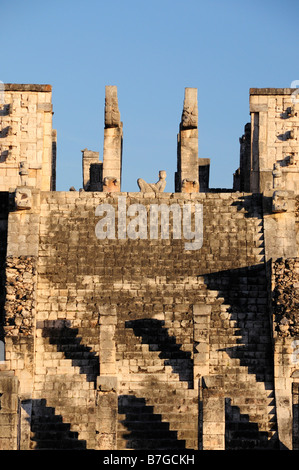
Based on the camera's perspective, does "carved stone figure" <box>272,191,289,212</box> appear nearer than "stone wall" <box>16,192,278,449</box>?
No

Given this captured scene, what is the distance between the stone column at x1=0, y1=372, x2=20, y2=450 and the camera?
1089 inches

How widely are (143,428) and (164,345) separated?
8.68ft

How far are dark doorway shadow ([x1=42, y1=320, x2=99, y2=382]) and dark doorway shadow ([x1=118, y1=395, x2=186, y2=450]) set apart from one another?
1.08 metres

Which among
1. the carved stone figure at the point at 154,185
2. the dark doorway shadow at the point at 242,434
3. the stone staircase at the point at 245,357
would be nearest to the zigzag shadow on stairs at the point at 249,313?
the stone staircase at the point at 245,357

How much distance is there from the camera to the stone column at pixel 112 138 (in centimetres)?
3866

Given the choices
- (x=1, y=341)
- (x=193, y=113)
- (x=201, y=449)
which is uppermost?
(x=193, y=113)

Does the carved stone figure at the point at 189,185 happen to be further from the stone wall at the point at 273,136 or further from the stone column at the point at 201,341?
the stone column at the point at 201,341

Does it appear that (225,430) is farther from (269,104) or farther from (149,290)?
(269,104)

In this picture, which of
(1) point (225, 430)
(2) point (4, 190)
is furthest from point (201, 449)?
(2) point (4, 190)

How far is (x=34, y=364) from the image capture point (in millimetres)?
30766

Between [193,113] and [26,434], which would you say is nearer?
[26,434]

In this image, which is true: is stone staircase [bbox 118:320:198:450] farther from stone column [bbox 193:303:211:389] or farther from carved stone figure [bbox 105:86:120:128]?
carved stone figure [bbox 105:86:120:128]

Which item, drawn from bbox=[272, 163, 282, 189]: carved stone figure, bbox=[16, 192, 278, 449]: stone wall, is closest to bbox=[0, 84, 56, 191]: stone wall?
bbox=[16, 192, 278, 449]: stone wall

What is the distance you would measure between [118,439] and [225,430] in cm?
235
